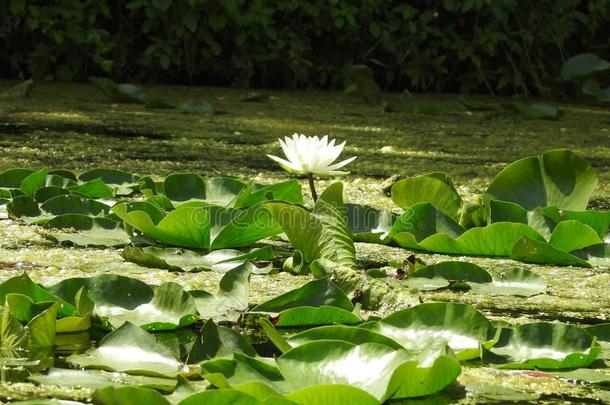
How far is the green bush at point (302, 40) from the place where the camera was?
5012 mm

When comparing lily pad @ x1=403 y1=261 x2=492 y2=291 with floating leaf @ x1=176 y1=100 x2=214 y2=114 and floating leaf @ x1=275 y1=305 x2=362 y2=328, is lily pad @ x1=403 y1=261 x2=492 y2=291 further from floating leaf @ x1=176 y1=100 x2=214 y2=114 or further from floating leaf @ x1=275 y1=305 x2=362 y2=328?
floating leaf @ x1=176 y1=100 x2=214 y2=114

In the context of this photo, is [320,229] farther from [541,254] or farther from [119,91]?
[119,91]

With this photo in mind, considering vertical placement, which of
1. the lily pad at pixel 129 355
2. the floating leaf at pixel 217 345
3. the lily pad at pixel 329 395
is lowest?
the lily pad at pixel 129 355

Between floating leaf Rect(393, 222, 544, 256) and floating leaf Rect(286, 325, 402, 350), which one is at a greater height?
floating leaf Rect(286, 325, 402, 350)

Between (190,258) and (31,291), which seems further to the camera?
(190,258)

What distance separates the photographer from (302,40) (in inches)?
211

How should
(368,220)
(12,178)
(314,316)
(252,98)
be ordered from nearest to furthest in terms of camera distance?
(314,316) → (368,220) → (12,178) → (252,98)

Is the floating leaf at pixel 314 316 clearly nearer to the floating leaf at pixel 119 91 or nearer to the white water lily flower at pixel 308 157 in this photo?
the white water lily flower at pixel 308 157

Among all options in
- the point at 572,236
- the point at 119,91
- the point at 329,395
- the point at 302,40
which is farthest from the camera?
the point at 302,40

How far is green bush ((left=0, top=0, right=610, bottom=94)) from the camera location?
197 inches

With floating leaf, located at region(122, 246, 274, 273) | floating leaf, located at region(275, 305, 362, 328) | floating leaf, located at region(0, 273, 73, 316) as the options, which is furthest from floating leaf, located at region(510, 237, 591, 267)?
floating leaf, located at region(0, 273, 73, 316)

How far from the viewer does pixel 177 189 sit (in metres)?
2.18

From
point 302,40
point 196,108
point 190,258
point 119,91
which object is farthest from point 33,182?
point 302,40

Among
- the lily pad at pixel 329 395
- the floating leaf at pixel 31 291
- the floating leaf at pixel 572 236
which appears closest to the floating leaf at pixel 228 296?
the floating leaf at pixel 31 291
